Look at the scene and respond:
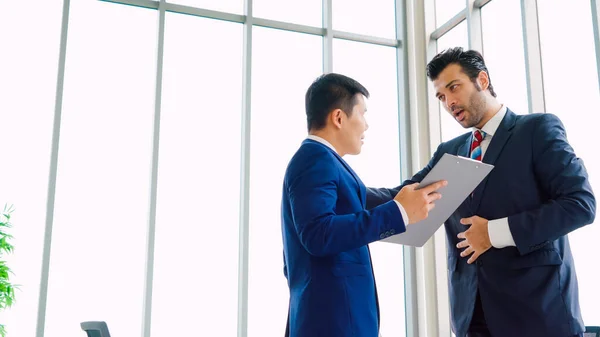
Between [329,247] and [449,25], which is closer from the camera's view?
[329,247]

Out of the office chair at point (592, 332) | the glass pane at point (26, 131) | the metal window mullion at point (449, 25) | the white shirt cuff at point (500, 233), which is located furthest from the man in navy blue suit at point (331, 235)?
the metal window mullion at point (449, 25)

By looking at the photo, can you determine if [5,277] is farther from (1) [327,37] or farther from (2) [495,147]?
(1) [327,37]

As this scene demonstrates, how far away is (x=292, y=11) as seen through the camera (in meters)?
4.79

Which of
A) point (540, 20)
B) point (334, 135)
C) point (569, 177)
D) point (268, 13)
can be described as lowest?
point (569, 177)

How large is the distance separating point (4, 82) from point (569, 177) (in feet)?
11.6

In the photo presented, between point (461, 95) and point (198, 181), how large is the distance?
240cm

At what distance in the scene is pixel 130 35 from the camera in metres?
4.31

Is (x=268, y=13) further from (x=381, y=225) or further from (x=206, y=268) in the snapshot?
(x=381, y=225)

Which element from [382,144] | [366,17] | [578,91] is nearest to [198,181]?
[382,144]

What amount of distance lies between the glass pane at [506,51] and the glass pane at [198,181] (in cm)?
184

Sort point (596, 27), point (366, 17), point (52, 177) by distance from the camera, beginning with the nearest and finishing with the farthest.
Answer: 1. point (596, 27)
2. point (52, 177)
3. point (366, 17)

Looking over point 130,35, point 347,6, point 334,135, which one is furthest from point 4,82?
point 334,135

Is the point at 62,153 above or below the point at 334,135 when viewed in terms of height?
above

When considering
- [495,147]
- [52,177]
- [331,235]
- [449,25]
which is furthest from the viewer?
[449,25]
